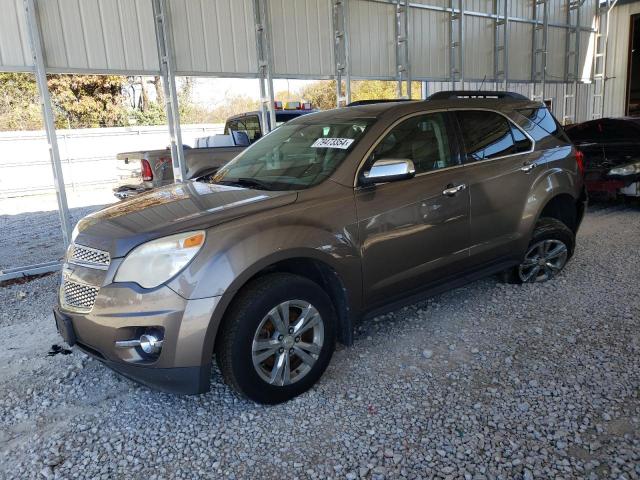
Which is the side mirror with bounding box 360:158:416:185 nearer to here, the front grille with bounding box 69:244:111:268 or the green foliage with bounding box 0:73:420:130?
the front grille with bounding box 69:244:111:268

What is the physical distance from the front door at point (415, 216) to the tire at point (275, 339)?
46 centimetres

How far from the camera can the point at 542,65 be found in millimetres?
12281

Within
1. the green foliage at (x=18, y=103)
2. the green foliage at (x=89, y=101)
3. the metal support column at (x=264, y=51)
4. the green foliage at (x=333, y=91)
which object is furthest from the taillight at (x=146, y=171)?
the green foliage at (x=333, y=91)

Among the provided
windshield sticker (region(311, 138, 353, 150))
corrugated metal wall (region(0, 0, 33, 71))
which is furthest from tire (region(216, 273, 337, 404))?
corrugated metal wall (region(0, 0, 33, 71))

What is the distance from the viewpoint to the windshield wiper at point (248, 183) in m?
3.33

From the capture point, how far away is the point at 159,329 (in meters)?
2.59

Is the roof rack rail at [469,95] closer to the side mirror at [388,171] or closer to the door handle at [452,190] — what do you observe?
the door handle at [452,190]

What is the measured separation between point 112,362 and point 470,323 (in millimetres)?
2612

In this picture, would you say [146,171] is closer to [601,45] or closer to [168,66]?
[168,66]

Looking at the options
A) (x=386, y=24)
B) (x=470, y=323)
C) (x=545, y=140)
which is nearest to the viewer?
(x=470, y=323)

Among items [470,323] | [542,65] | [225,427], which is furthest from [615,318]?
[542,65]

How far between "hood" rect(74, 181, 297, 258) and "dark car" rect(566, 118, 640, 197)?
6.57 meters

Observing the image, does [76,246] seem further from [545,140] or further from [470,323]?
[545,140]

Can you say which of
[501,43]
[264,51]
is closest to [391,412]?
[264,51]
